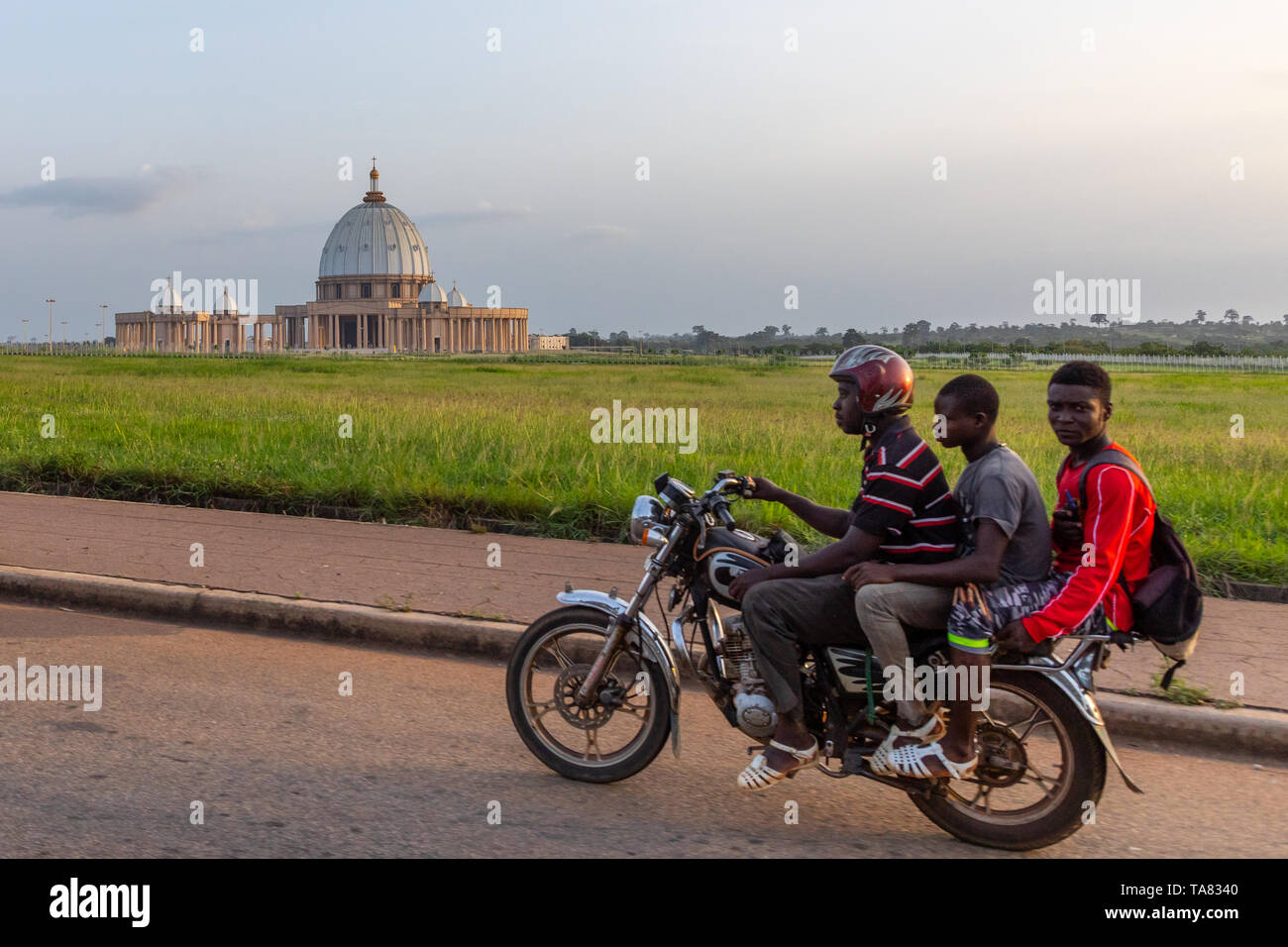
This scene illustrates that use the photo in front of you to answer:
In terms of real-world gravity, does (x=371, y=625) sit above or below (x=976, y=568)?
below

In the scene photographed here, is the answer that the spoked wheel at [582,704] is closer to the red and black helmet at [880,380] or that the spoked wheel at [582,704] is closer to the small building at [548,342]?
the red and black helmet at [880,380]

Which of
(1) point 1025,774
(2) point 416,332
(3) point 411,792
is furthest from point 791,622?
(2) point 416,332

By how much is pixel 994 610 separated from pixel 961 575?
8.9 inches

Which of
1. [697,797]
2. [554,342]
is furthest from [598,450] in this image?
[554,342]

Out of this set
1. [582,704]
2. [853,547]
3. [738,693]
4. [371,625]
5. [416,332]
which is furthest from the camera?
[416,332]

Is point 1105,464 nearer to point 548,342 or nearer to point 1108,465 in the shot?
point 1108,465

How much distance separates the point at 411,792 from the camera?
4.46 m

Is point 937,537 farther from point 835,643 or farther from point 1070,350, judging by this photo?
point 1070,350

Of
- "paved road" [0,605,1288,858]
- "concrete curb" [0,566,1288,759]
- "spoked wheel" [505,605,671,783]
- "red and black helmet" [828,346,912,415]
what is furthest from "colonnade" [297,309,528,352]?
"red and black helmet" [828,346,912,415]

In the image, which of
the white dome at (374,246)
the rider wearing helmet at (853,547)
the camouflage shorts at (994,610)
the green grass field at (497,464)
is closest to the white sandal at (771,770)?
the rider wearing helmet at (853,547)

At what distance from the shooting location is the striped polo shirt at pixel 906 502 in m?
3.99

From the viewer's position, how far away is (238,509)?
11156 mm

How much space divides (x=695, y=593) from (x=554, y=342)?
558 feet

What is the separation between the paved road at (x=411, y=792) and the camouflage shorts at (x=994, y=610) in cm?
78
